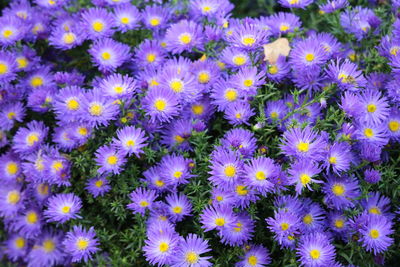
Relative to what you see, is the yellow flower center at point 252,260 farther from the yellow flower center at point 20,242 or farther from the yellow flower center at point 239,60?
the yellow flower center at point 20,242

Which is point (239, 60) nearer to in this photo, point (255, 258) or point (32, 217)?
point (255, 258)

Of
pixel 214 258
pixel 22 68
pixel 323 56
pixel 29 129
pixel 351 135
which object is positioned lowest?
pixel 214 258

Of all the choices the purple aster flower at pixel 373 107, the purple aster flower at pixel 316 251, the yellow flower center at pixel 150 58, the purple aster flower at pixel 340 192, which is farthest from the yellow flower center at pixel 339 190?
the yellow flower center at pixel 150 58

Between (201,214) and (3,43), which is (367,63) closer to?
(201,214)

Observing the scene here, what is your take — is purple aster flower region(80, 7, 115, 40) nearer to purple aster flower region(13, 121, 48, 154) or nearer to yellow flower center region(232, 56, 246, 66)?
purple aster flower region(13, 121, 48, 154)

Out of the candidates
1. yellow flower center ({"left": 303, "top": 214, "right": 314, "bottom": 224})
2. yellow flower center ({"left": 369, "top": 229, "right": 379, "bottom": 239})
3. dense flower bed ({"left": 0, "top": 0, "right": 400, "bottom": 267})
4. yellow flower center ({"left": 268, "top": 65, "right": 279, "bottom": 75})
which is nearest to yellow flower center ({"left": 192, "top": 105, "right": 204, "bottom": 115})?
dense flower bed ({"left": 0, "top": 0, "right": 400, "bottom": 267})

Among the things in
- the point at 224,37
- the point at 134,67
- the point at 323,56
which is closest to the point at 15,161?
the point at 134,67
